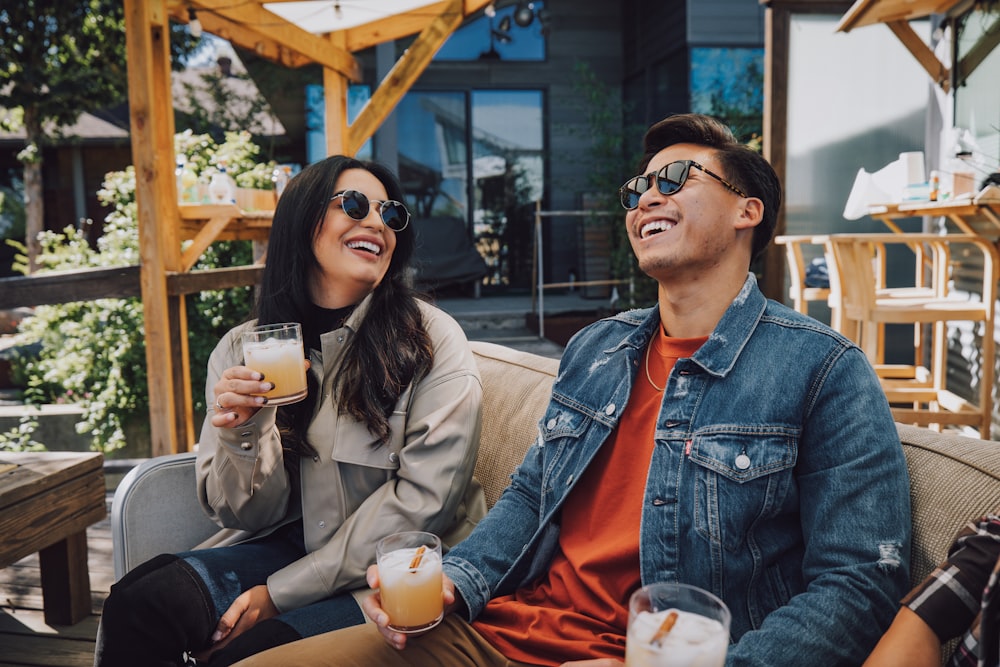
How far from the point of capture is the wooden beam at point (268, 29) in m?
4.31

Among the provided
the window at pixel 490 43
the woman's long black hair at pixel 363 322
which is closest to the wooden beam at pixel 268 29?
the woman's long black hair at pixel 363 322

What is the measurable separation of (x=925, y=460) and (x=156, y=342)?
3624mm

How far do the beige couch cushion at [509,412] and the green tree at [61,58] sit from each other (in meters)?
9.39

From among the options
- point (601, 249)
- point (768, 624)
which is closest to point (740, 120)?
point (601, 249)

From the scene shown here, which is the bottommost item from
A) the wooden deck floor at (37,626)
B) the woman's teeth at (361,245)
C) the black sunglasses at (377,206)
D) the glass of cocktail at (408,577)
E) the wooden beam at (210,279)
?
the wooden deck floor at (37,626)

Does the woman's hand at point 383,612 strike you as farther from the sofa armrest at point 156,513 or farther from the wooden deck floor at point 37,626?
the wooden deck floor at point 37,626

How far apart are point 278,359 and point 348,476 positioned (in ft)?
1.19

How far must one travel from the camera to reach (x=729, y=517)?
1379mm

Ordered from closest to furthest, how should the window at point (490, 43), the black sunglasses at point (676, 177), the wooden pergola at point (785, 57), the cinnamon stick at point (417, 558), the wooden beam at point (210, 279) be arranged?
the cinnamon stick at point (417, 558), the black sunglasses at point (676, 177), the wooden beam at point (210, 279), the wooden pergola at point (785, 57), the window at point (490, 43)

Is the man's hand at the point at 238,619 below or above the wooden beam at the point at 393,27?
Result: below

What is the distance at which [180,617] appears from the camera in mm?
1684

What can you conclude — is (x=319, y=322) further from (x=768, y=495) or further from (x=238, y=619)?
(x=768, y=495)

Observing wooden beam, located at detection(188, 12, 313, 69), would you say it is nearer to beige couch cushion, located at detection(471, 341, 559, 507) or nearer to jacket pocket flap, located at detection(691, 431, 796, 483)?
beige couch cushion, located at detection(471, 341, 559, 507)

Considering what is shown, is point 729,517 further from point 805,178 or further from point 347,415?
point 805,178
